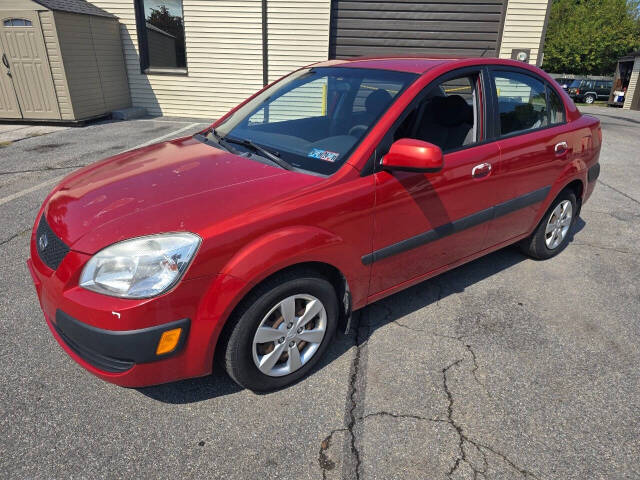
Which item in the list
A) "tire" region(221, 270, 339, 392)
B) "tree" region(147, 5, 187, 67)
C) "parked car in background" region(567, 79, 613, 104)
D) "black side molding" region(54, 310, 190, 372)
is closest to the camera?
"black side molding" region(54, 310, 190, 372)

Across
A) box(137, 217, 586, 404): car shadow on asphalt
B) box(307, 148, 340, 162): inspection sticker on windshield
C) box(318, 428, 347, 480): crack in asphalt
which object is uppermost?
box(307, 148, 340, 162): inspection sticker on windshield

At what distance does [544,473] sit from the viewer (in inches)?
75.1

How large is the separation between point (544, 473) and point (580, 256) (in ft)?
9.14

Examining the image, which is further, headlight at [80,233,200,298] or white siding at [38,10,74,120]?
white siding at [38,10,74,120]

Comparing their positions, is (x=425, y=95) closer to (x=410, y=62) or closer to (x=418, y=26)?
(x=410, y=62)

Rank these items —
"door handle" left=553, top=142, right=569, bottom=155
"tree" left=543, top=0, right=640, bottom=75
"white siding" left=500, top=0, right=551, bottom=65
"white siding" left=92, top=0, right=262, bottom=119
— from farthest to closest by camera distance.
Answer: "tree" left=543, top=0, right=640, bottom=75 → "white siding" left=92, top=0, right=262, bottom=119 → "white siding" left=500, top=0, right=551, bottom=65 → "door handle" left=553, top=142, right=569, bottom=155

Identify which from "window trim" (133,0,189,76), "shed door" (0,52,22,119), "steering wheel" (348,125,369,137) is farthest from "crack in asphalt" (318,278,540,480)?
"window trim" (133,0,189,76)

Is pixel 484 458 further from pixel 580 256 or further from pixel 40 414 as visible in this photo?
pixel 580 256

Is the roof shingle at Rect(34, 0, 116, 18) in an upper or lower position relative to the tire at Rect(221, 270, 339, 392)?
upper

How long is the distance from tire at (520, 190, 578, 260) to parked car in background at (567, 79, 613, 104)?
3081 centimetres

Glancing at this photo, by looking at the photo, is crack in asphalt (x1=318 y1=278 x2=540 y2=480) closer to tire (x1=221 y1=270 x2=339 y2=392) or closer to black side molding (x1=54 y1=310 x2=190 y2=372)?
tire (x1=221 y1=270 x2=339 y2=392)

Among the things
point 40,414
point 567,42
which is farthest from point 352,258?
point 567,42

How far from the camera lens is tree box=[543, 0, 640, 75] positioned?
37906mm

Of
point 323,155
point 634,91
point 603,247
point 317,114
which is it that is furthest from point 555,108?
point 634,91
